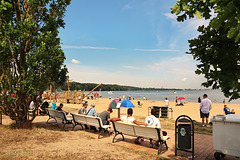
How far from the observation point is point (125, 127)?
21.4 ft

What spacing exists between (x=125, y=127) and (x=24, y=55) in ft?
18.7

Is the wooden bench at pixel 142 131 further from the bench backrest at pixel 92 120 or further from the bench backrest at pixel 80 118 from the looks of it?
the bench backrest at pixel 80 118

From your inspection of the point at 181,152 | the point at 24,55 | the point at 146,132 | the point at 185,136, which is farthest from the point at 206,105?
the point at 24,55

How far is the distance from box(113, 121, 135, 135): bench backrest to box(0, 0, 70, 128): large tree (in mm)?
3959

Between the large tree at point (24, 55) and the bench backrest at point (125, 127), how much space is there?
13.0 feet

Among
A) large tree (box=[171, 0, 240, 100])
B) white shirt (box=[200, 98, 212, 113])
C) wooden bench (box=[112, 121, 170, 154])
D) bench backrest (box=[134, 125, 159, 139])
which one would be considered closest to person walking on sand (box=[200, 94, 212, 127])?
white shirt (box=[200, 98, 212, 113])

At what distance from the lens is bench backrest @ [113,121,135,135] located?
6.34 meters

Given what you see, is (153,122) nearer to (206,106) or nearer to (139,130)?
(139,130)

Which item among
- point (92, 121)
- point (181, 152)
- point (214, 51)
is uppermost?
point (214, 51)

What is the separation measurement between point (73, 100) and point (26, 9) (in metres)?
21.9

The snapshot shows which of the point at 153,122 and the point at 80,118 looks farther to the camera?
the point at 80,118

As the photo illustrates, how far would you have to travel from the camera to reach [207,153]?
19.1 ft

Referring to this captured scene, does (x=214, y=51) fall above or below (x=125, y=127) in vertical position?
above

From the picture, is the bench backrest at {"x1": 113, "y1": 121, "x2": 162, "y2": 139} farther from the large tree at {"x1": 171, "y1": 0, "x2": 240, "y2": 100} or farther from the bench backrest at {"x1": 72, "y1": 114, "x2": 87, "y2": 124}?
the large tree at {"x1": 171, "y1": 0, "x2": 240, "y2": 100}
